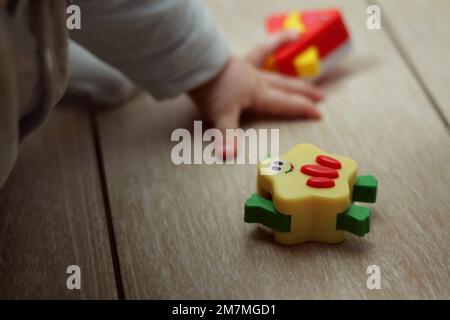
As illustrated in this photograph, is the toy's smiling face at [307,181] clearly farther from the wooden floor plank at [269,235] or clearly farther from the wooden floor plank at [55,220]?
the wooden floor plank at [55,220]

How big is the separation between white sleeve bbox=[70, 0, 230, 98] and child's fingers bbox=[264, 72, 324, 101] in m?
0.07

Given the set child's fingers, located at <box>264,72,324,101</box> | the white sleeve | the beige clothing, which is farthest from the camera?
child's fingers, located at <box>264,72,324,101</box>

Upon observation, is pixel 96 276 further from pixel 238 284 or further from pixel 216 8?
pixel 216 8

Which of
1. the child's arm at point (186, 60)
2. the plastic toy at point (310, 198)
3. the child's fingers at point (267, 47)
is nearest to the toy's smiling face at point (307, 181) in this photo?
the plastic toy at point (310, 198)

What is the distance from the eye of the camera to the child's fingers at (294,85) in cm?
76

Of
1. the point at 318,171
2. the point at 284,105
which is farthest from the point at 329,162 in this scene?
the point at 284,105

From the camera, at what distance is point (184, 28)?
0.68 meters

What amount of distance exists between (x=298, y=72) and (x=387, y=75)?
96 millimetres

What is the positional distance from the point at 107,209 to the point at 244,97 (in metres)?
0.19

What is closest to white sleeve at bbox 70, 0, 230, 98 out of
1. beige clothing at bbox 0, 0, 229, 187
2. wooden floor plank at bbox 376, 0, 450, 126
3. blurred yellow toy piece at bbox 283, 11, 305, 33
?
beige clothing at bbox 0, 0, 229, 187

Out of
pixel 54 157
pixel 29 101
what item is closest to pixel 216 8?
pixel 54 157

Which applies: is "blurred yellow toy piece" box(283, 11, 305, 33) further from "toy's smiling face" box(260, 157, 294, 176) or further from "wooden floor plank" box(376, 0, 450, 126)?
"toy's smiling face" box(260, 157, 294, 176)

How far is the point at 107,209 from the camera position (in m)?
0.63

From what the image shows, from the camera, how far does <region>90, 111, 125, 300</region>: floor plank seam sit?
0.56m
